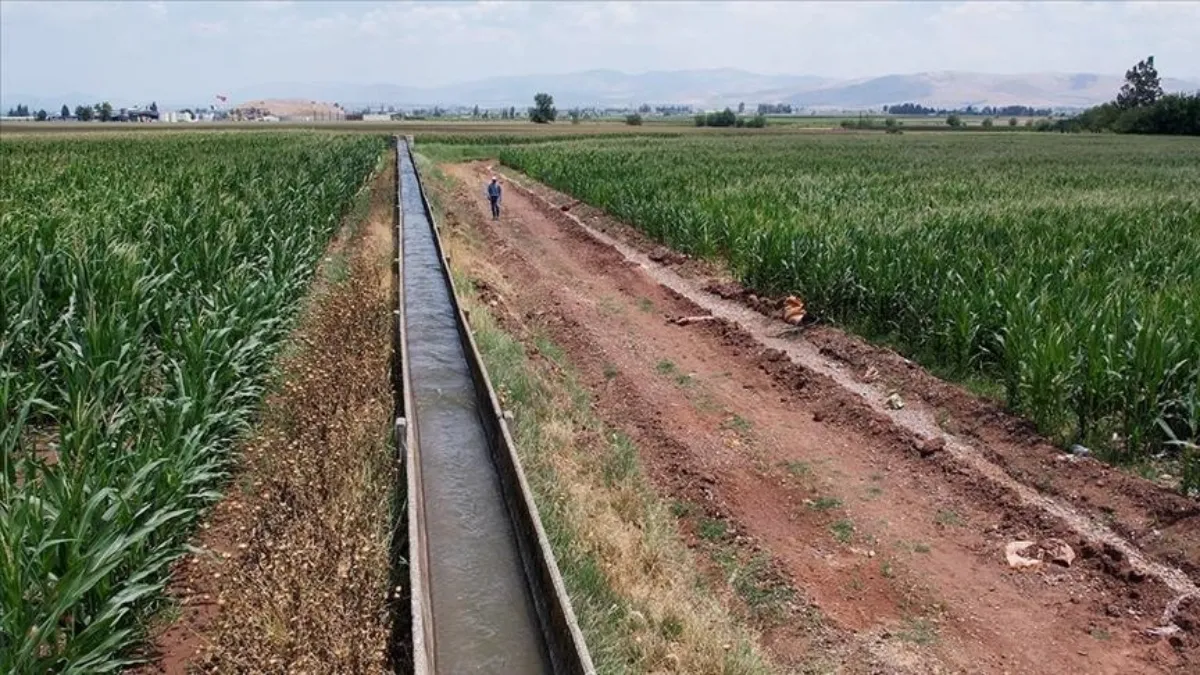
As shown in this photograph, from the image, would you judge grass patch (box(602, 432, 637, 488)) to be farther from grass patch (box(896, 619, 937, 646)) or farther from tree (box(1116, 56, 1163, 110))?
tree (box(1116, 56, 1163, 110))

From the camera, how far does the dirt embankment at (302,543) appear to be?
4449 millimetres

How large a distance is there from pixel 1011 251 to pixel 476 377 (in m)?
9.14

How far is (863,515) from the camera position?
7.50m

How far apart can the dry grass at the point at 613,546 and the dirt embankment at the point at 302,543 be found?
125 cm

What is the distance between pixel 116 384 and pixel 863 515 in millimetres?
6066

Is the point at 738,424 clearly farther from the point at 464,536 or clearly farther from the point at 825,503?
the point at 464,536

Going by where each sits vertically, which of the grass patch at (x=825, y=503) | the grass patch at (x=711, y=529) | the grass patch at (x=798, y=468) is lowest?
the grass patch at (x=711, y=529)

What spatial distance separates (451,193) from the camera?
32.6 m

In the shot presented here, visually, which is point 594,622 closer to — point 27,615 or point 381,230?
point 27,615

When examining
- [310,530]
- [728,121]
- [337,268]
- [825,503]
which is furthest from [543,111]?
[310,530]

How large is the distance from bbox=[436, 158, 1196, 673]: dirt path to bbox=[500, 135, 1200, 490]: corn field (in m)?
0.78

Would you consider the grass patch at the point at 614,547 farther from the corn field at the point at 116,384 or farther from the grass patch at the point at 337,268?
the grass patch at the point at 337,268

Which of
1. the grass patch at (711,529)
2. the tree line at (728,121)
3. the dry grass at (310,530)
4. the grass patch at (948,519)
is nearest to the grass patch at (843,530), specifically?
the grass patch at (948,519)

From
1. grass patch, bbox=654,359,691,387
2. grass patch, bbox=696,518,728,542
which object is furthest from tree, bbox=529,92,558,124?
grass patch, bbox=696,518,728,542
